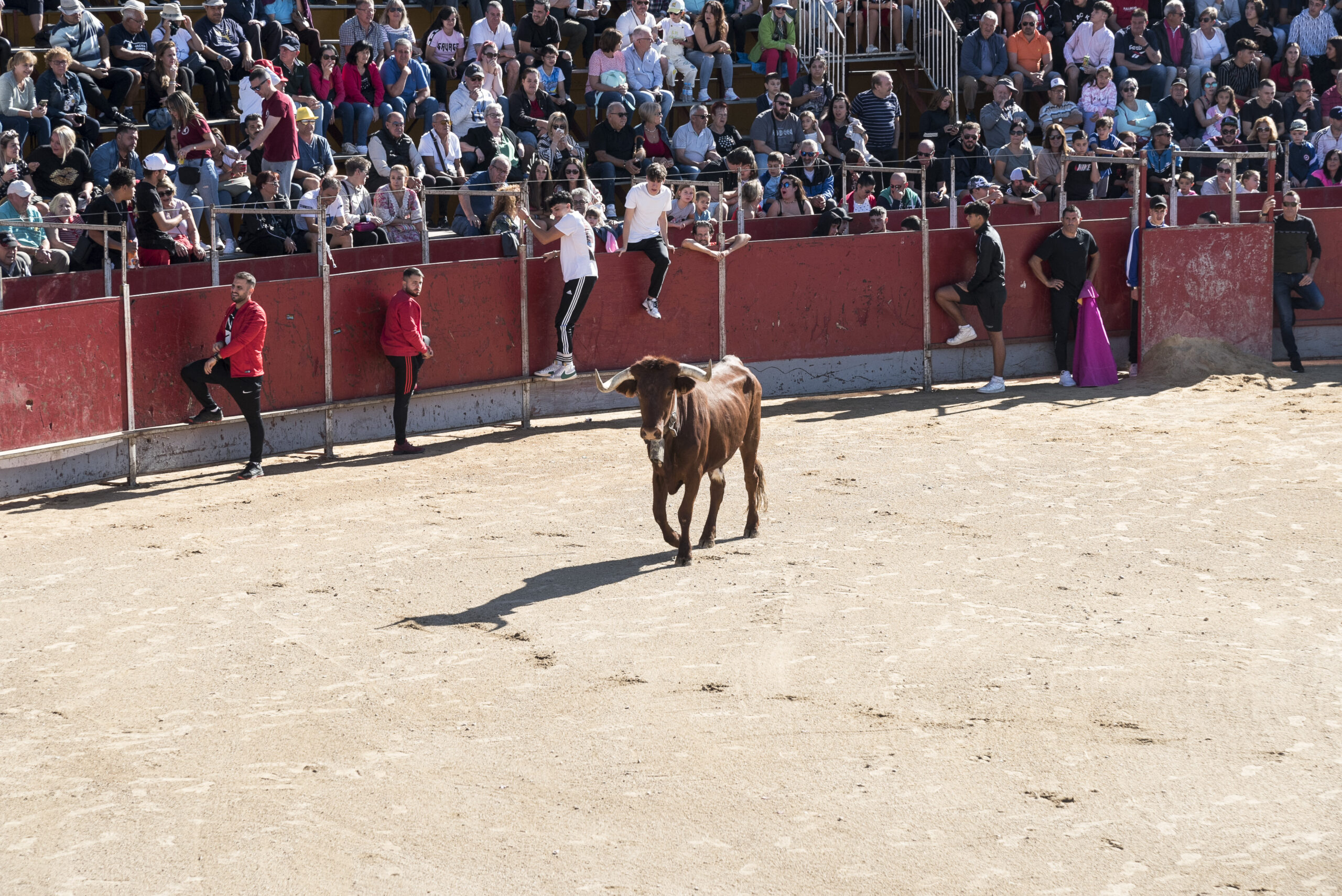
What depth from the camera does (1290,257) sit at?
681 inches

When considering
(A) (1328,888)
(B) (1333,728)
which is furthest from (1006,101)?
(A) (1328,888)

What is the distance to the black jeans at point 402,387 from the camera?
44.9ft

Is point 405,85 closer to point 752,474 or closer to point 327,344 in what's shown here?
point 327,344

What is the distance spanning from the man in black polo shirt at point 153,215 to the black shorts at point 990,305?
7529 mm

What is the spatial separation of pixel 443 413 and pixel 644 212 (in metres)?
2.65

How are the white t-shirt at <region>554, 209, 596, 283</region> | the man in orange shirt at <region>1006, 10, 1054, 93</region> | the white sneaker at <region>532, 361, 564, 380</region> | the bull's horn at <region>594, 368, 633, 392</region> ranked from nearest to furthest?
the bull's horn at <region>594, 368, 633, 392</region>
the white t-shirt at <region>554, 209, 596, 283</region>
the white sneaker at <region>532, 361, 564, 380</region>
the man in orange shirt at <region>1006, 10, 1054, 93</region>

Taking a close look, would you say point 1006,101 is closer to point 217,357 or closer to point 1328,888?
point 217,357

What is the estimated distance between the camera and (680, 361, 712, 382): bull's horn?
9609 millimetres

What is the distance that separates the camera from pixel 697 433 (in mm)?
9852

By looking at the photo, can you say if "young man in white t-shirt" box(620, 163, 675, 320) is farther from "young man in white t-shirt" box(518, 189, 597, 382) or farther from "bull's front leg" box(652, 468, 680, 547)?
"bull's front leg" box(652, 468, 680, 547)

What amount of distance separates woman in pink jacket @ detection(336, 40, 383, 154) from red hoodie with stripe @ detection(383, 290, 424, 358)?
4.79 meters

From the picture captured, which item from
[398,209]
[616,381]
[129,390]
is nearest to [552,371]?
[398,209]

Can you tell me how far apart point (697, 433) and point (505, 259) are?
5.50m

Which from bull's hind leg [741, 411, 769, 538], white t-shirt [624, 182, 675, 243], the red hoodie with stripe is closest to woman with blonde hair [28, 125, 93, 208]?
the red hoodie with stripe
